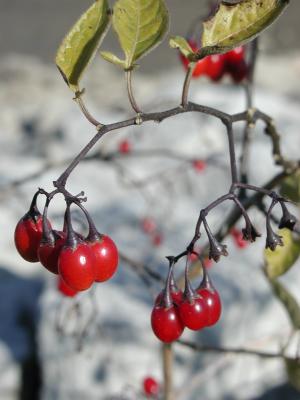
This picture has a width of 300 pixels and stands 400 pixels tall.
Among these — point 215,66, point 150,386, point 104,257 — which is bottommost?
point 150,386

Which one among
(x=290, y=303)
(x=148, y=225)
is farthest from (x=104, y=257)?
(x=148, y=225)

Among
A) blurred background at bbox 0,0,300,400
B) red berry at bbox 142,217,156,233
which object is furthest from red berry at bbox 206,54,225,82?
red berry at bbox 142,217,156,233

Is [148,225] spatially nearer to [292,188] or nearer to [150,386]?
[150,386]

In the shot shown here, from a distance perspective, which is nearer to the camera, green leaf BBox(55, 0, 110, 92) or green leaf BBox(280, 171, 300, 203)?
green leaf BBox(55, 0, 110, 92)

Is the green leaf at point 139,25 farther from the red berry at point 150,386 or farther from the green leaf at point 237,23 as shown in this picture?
the red berry at point 150,386

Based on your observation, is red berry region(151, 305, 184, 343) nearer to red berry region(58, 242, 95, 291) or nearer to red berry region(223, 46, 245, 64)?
red berry region(58, 242, 95, 291)

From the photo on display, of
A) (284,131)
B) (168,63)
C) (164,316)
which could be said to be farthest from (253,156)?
(168,63)
